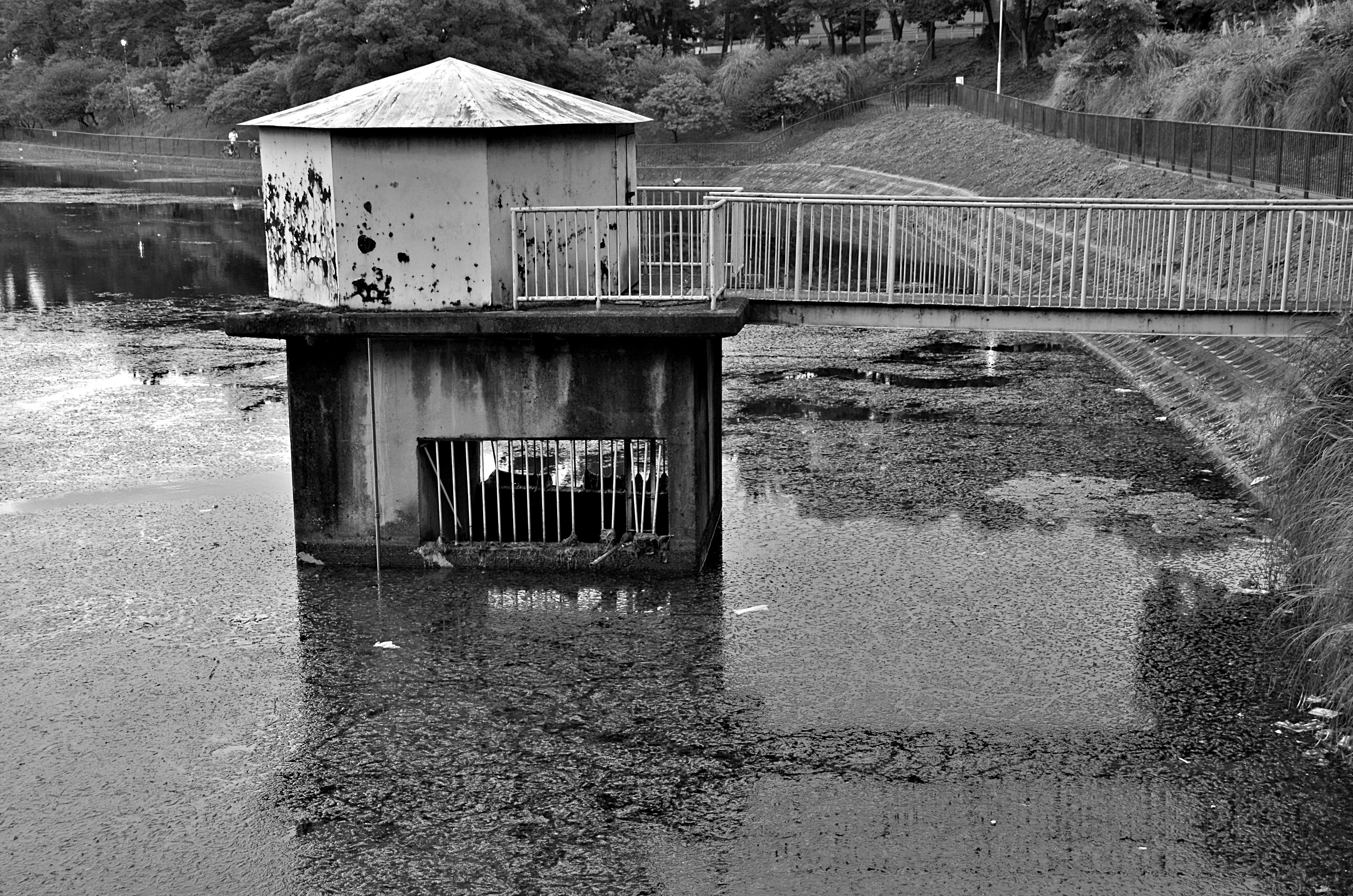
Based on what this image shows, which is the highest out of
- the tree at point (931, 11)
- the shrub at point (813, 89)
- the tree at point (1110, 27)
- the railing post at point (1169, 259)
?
the tree at point (931, 11)

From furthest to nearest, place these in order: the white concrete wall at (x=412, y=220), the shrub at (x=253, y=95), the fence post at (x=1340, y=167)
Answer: the shrub at (x=253, y=95) < the fence post at (x=1340, y=167) < the white concrete wall at (x=412, y=220)

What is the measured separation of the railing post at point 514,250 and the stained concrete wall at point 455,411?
38cm

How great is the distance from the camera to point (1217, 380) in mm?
20156

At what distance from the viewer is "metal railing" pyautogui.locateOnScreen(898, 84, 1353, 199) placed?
25141mm

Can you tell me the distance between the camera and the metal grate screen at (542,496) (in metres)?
14.5

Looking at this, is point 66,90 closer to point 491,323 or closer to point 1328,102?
point 1328,102

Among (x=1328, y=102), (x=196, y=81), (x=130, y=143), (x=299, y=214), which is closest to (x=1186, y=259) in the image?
(x=299, y=214)

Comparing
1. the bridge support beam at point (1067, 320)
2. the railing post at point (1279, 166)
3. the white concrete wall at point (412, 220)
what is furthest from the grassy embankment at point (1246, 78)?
the white concrete wall at point (412, 220)

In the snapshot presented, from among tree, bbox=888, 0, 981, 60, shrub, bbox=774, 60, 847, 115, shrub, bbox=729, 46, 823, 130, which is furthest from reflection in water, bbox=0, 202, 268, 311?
tree, bbox=888, 0, 981, 60

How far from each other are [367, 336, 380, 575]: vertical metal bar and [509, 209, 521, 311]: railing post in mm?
1396

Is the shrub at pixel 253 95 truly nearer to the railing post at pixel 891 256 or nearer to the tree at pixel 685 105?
the tree at pixel 685 105

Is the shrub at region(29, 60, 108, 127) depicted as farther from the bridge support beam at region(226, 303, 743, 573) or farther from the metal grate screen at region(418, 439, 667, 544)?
the bridge support beam at region(226, 303, 743, 573)

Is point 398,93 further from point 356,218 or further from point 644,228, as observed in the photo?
point 644,228

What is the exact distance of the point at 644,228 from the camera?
1803cm
